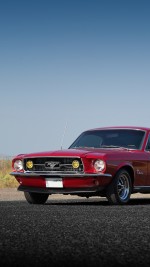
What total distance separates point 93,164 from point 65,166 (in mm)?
536

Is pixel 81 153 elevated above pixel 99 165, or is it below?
above

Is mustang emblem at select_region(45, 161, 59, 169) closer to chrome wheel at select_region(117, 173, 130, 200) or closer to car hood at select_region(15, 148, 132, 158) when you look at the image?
car hood at select_region(15, 148, 132, 158)

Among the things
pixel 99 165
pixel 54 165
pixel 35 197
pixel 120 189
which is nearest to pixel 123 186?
pixel 120 189

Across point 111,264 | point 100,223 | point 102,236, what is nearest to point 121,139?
point 100,223

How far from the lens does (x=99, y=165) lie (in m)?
11.7

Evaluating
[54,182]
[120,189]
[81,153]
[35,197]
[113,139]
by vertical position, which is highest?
[113,139]

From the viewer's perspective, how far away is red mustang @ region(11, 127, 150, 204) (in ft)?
38.3

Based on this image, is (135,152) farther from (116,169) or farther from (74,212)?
(74,212)

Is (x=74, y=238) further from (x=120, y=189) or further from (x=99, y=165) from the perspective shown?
(x=120, y=189)

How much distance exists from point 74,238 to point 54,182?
17.3 feet

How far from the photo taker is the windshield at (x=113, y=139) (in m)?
12.9

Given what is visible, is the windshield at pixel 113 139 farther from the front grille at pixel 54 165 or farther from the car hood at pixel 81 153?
the front grille at pixel 54 165

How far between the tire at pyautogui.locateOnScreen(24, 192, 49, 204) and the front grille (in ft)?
2.18

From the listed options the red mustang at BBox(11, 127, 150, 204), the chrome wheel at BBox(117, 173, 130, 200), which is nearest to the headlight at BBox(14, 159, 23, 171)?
the red mustang at BBox(11, 127, 150, 204)
